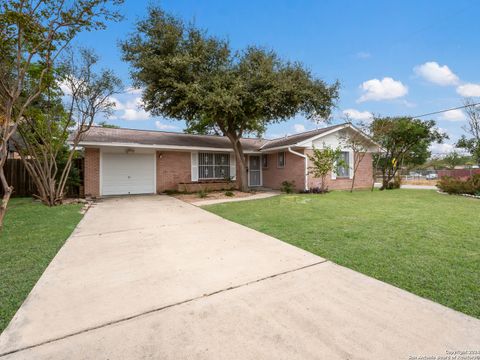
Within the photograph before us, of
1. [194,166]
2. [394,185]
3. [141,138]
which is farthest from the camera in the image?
[394,185]

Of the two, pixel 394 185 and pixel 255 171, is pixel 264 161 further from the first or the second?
pixel 394 185

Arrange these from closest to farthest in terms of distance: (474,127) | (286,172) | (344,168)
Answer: (286,172) < (344,168) < (474,127)

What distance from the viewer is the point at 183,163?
43.6 feet

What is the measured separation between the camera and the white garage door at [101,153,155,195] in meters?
11.7

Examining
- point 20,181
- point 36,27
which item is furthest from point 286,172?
point 20,181

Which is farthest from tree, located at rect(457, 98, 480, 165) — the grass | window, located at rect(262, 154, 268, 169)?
the grass

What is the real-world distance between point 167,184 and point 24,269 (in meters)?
9.87

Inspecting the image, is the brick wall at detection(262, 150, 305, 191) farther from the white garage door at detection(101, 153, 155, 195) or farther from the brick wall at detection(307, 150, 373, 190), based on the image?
the white garage door at detection(101, 153, 155, 195)

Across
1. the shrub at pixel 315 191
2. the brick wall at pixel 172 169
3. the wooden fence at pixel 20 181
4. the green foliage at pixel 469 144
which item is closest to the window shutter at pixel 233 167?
the brick wall at pixel 172 169

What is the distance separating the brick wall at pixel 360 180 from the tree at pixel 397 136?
2.37 feet

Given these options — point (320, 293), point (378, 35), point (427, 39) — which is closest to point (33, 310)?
point (320, 293)

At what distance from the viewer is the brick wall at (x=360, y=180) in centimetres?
1396

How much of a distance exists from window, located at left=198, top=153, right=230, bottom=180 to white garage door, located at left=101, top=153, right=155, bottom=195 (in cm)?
256

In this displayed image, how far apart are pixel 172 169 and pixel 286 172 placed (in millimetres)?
6402
